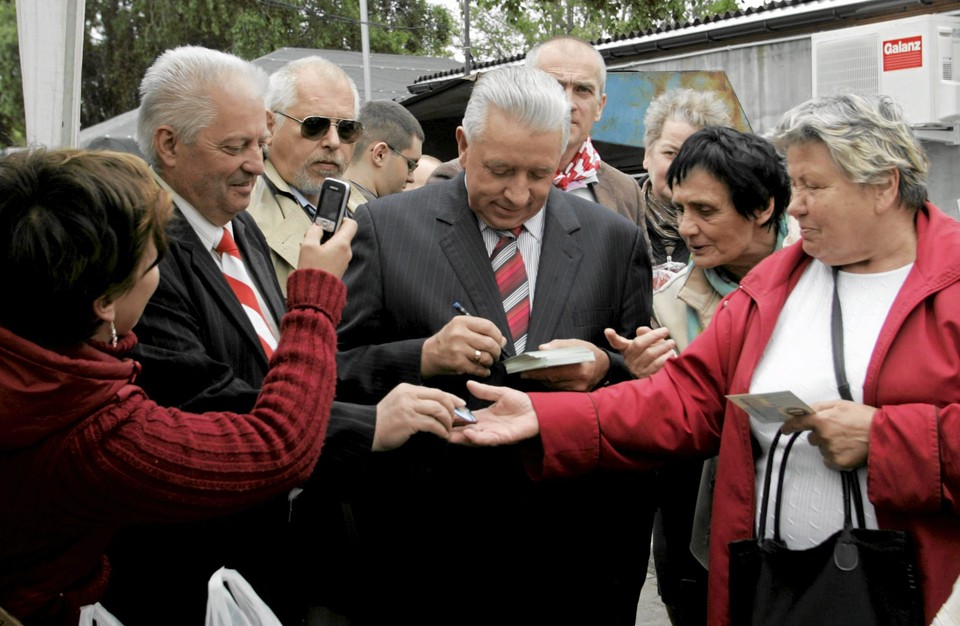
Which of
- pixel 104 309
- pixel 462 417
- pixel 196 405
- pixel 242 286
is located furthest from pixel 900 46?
pixel 104 309

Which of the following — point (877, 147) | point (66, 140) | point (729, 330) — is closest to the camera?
point (877, 147)

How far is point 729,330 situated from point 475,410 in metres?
0.76

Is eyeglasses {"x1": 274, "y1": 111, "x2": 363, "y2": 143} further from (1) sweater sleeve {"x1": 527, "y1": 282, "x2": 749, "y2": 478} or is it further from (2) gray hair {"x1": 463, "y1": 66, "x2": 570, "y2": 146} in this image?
(1) sweater sleeve {"x1": 527, "y1": 282, "x2": 749, "y2": 478}

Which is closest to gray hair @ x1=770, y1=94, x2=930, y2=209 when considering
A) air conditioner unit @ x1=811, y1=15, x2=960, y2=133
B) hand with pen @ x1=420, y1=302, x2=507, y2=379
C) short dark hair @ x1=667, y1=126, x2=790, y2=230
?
short dark hair @ x1=667, y1=126, x2=790, y2=230

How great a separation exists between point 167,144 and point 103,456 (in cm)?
112

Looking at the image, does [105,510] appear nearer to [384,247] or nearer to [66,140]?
[384,247]

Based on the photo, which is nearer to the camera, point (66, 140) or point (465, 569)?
point (465, 569)

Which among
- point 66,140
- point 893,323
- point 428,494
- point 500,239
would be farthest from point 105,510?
point 66,140

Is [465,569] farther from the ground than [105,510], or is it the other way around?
[105,510]

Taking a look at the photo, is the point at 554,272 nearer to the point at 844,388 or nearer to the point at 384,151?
the point at 844,388

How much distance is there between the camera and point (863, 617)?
7.97 feet

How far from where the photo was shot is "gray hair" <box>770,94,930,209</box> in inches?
107

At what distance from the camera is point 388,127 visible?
20.0 ft

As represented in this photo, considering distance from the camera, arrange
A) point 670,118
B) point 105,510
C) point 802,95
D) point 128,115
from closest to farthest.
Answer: point 105,510 < point 670,118 < point 802,95 < point 128,115
